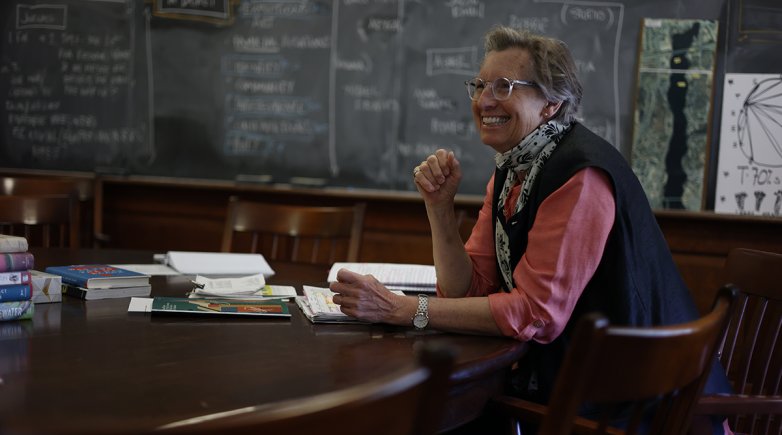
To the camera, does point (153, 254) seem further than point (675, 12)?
No

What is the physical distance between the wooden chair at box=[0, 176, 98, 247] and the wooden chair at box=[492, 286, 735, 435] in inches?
88.6

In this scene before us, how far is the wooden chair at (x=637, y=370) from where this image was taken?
39.0 inches

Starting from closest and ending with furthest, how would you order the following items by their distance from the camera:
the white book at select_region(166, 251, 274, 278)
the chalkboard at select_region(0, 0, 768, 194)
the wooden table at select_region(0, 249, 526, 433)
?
the wooden table at select_region(0, 249, 526, 433), the white book at select_region(166, 251, 274, 278), the chalkboard at select_region(0, 0, 768, 194)

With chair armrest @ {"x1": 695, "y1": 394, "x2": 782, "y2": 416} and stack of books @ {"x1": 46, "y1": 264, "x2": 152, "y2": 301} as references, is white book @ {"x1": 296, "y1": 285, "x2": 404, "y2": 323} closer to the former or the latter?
stack of books @ {"x1": 46, "y1": 264, "x2": 152, "y2": 301}

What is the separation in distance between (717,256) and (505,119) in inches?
86.4

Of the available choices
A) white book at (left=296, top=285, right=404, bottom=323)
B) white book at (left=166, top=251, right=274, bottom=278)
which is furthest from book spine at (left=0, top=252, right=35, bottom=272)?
white book at (left=166, top=251, right=274, bottom=278)

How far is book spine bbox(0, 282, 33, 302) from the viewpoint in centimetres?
157

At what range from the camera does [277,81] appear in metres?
4.34

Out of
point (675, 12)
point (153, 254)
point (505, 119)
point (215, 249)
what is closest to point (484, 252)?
point (505, 119)

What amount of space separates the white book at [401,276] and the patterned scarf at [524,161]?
309 mm

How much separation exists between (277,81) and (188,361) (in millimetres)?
3140

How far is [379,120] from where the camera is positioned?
4164 millimetres

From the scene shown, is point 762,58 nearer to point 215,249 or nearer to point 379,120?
point 379,120

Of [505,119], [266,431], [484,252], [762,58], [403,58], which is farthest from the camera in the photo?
[403,58]
